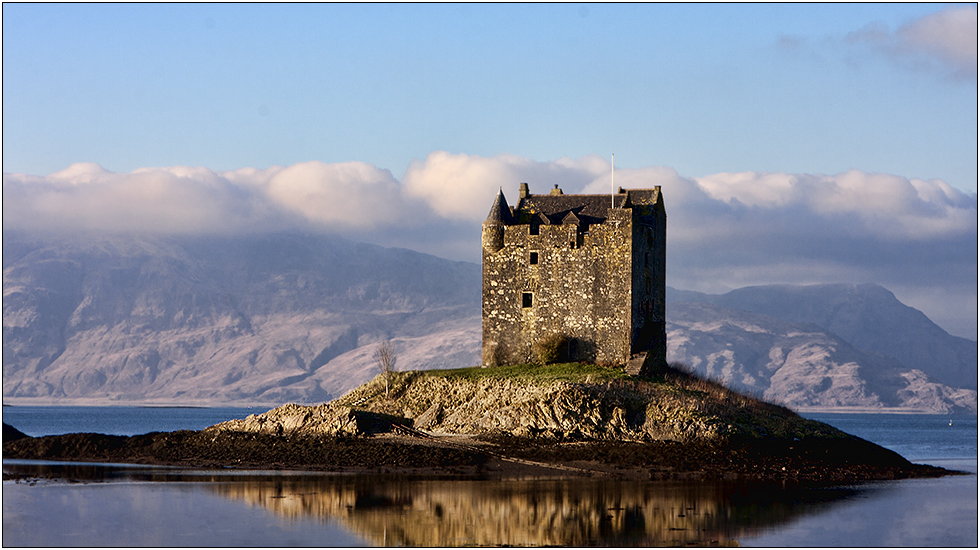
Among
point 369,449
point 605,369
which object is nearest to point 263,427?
point 369,449

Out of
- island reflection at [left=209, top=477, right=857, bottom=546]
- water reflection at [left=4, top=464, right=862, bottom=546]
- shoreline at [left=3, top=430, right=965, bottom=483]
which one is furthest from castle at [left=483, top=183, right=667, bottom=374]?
island reflection at [left=209, top=477, right=857, bottom=546]

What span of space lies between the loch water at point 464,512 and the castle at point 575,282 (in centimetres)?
1703

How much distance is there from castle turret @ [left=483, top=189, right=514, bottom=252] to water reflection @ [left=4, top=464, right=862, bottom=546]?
20.5m

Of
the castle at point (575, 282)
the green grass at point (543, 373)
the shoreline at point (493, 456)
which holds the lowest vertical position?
the shoreline at point (493, 456)

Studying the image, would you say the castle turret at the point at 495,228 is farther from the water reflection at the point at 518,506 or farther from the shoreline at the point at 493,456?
the water reflection at the point at 518,506

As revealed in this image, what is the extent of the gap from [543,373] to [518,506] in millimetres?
20151

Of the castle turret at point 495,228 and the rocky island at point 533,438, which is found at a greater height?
the castle turret at point 495,228

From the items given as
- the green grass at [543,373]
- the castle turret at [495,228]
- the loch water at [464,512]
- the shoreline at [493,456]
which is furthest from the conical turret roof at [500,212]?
the loch water at [464,512]

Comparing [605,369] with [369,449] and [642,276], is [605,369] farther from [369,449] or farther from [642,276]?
[369,449]

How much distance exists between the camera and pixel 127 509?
3884 centimetres

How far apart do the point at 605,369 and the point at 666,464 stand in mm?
10916

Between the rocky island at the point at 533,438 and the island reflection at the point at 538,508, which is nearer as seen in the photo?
the island reflection at the point at 538,508

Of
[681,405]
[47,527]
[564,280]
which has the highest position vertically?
[564,280]

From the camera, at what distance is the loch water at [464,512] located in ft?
112
